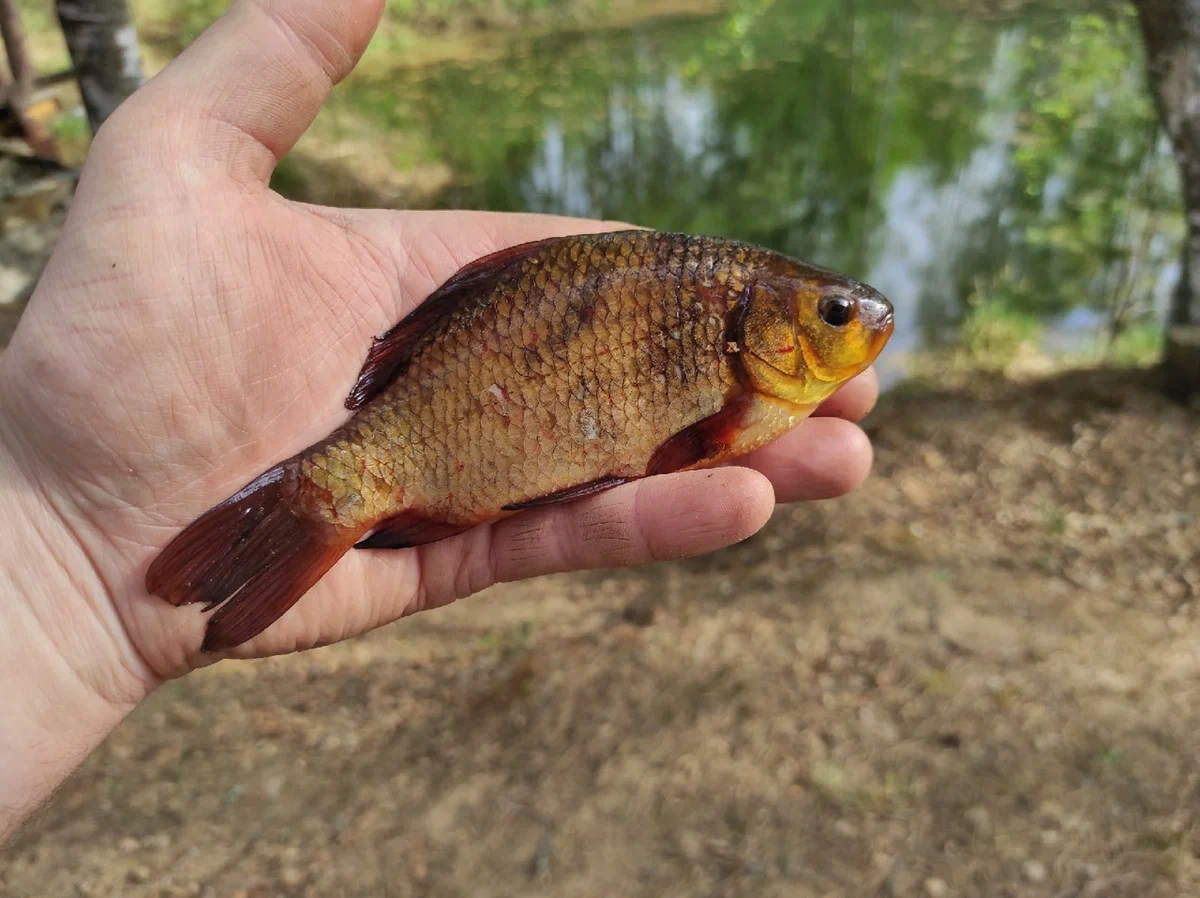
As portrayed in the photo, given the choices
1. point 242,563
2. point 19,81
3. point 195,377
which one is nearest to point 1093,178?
point 195,377

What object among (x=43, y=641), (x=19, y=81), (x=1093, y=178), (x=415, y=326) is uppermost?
(x=415, y=326)

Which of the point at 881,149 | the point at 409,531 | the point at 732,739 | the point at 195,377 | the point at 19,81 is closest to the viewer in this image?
the point at 195,377

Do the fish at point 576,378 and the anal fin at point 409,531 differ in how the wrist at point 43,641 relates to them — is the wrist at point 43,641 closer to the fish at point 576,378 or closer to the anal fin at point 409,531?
the fish at point 576,378

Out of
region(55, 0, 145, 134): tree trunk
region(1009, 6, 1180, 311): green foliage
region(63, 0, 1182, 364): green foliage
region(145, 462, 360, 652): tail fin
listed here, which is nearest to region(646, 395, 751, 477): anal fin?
region(145, 462, 360, 652): tail fin

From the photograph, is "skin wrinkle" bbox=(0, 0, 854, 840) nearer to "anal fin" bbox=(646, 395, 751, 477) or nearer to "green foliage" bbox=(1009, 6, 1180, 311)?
"anal fin" bbox=(646, 395, 751, 477)

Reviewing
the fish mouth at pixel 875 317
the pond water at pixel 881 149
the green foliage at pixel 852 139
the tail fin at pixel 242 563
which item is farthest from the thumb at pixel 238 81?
the pond water at pixel 881 149

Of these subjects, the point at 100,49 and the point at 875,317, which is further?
the point at 100,49

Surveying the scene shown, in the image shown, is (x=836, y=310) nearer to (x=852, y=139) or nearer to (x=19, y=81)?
(x=19, y=81)
